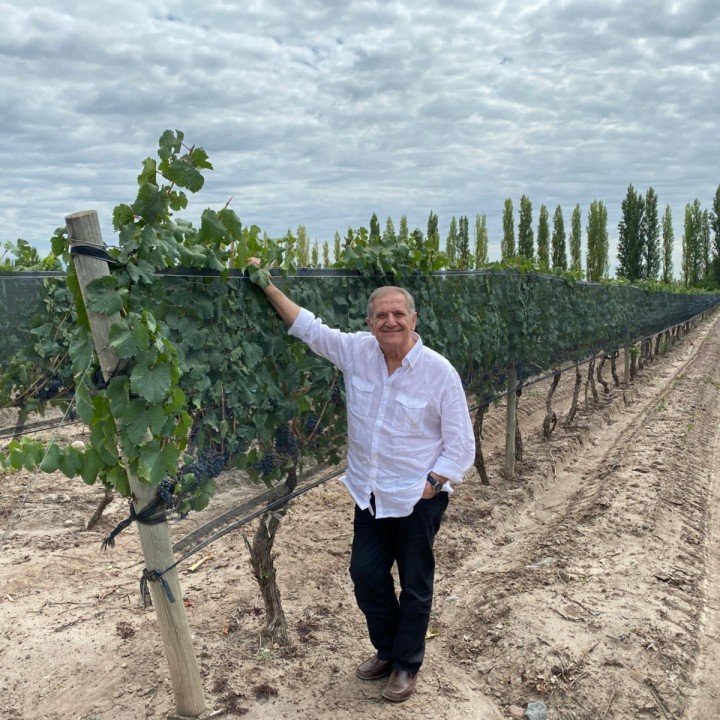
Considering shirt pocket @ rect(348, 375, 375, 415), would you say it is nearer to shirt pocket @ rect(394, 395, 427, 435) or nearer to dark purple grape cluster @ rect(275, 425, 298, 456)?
shirt pocket @ rect(394, 395, 427, 435)

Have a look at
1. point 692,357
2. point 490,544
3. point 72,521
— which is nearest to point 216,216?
point 490,544

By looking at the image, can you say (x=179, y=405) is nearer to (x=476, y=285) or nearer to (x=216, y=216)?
(x=216, y=216)

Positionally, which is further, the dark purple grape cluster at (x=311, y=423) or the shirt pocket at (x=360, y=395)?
the dark purple grape cluster at (x=311, y=423)

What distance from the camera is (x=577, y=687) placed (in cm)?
346

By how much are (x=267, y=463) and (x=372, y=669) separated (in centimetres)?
115

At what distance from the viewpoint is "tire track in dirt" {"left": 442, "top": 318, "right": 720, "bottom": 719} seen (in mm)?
3512

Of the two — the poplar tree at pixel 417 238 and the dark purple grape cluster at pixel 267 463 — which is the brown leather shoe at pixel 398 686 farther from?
the poplar tree at pixel 417 238

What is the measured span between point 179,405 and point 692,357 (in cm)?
2155

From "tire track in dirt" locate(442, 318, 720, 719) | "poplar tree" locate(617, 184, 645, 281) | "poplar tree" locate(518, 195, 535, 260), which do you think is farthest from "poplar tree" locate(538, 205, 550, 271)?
"tire track in dirt" locate(442, 318, 720, 719)

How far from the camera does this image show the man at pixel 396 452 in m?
3.09

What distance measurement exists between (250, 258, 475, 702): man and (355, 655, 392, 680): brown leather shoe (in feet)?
0.39

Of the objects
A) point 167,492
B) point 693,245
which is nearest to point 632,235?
point 693,245

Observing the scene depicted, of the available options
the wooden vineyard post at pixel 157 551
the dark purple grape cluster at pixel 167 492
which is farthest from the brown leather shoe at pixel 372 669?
the dark purple grape cluster at pixel 167 492

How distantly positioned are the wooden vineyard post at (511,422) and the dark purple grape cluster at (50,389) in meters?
4.24
